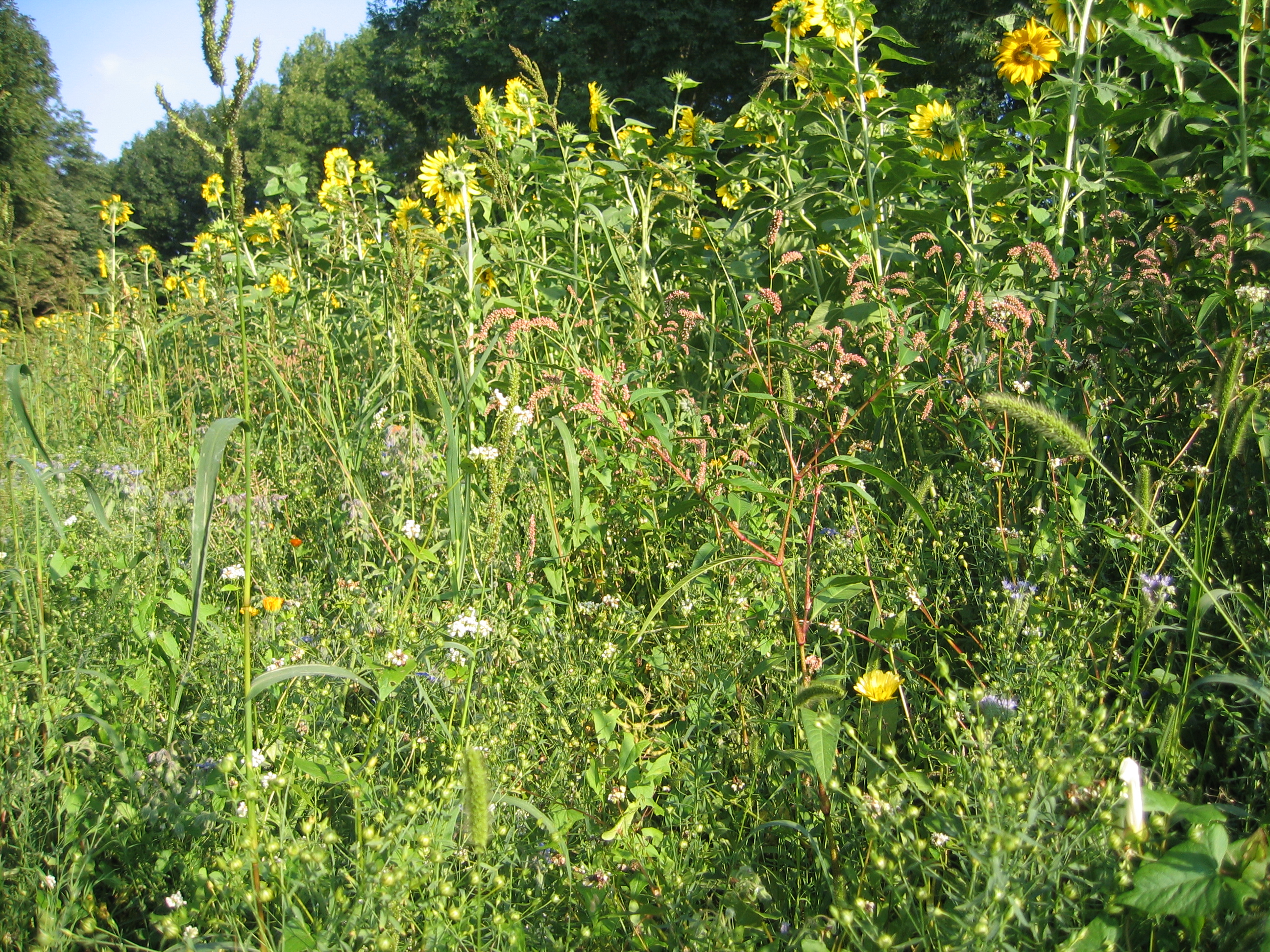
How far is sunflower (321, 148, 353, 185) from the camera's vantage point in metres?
3.49

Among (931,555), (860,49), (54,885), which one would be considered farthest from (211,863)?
(860,49)

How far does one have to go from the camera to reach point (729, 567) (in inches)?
67.9

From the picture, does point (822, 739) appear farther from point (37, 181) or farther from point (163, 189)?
point (163, 189)

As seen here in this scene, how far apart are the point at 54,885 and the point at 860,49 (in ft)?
8.86

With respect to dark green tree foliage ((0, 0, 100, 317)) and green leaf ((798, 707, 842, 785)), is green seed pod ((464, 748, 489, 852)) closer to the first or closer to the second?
green leaf ((798, 707, 842, 785))

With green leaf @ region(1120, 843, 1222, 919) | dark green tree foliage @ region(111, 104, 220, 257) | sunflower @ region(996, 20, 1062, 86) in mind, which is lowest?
green leaf @ region(1120, 843, 1222, 919)

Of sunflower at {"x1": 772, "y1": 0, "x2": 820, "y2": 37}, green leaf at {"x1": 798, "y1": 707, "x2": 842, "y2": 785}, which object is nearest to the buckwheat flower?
green leaf at {"x1": 798, "y1": 707, "x2": 842, "y2": 785}

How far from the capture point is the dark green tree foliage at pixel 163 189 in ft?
123

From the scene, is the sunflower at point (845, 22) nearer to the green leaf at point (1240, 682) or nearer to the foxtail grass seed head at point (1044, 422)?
the foxtail grass seed head at point (1044, 422)

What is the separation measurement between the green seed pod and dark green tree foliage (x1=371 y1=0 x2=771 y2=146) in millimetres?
13596

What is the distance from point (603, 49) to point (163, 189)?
3238 centimetres

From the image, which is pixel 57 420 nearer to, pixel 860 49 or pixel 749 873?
pixel 860 49

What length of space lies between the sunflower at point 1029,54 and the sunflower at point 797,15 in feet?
1.93

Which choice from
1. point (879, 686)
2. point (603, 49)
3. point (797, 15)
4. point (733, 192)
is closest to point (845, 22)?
point (797, 15)
